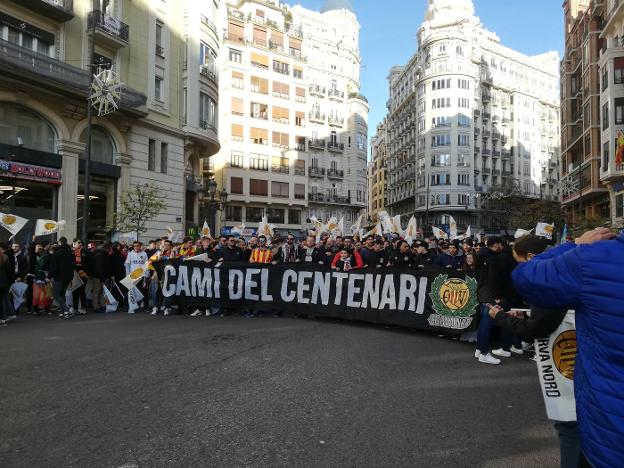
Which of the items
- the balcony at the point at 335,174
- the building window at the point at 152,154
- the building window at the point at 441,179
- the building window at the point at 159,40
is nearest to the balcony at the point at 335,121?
the balcony at the point at 335,174

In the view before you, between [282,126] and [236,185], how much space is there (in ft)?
30.9

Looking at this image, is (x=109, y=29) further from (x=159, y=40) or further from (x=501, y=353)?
(x=501, y=353)

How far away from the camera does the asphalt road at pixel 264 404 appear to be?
12.7 ft

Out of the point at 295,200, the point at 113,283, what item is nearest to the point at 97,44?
the point at 113,283

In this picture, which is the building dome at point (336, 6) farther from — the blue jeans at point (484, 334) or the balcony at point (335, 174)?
the blue jeans at point (484, 334)

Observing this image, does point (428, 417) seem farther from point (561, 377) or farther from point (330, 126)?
point (330, 126)

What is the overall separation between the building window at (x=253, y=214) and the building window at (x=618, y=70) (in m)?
36.2

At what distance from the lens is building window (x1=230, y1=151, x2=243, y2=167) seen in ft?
182

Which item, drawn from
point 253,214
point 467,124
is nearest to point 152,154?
point 253,214

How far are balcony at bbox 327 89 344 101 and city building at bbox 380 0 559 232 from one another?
1355 cm

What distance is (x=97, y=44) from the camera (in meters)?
24.9

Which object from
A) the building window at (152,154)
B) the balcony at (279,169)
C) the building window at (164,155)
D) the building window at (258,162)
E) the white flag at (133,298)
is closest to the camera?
the white flag at (133,298)

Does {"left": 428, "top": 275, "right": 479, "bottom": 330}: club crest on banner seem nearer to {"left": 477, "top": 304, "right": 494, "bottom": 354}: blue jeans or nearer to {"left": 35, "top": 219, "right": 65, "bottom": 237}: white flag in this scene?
{"left": 477, "top": 304, "right": 494, "bottom": 354}: blue jeans

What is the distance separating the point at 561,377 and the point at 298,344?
526 cm
